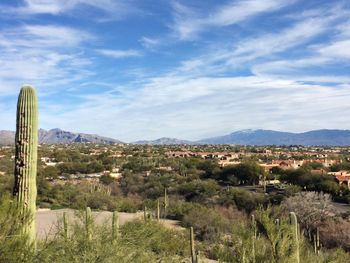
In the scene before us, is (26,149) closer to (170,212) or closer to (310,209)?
(310,209)

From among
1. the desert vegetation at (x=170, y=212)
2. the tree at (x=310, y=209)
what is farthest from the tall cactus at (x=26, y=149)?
the tree at (x=310, y=209)

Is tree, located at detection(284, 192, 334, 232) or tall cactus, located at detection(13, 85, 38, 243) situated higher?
tall cactus, located at detection(13, 85, 38, 243)

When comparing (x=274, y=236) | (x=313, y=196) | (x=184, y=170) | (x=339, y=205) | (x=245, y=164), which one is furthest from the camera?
(x=184, y=170)

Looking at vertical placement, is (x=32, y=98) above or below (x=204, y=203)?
above

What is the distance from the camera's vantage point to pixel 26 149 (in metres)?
9.31

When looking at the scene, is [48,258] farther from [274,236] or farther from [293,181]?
[293,181]

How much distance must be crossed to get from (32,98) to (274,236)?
7.60 meters

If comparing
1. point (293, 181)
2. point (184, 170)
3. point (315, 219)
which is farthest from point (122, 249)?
point (184, 170)

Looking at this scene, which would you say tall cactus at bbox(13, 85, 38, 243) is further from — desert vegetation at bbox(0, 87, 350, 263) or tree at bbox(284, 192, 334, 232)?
tree at bbox(284, 192, 334, 232)

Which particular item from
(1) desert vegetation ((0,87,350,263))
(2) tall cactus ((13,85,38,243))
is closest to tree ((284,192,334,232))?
(1) desert vegetation ((0,87,350,263))

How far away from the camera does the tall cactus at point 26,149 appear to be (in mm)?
9078

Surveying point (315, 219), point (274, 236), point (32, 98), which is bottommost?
point (315, 219)

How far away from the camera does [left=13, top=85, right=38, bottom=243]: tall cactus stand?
357 inches

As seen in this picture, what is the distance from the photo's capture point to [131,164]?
192 ft
